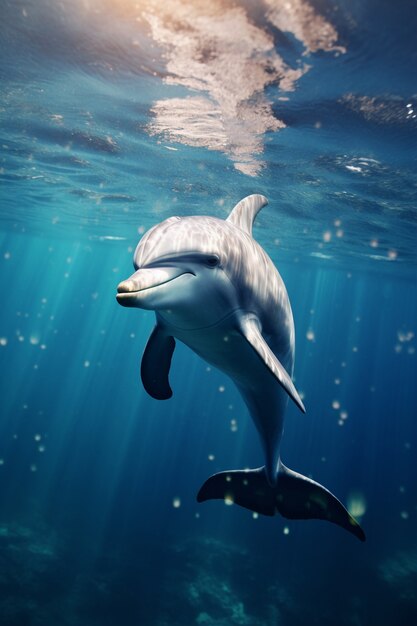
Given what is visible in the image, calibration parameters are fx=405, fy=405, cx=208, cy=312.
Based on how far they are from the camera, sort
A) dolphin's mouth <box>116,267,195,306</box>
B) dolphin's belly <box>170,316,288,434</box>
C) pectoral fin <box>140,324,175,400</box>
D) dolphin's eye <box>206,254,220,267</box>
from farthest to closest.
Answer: pectoral fin <box>140,324,175,400</box> < dolphin's belly <box>170,316,288,434</box> < dolphin's eye <box>206,254,220,267</box> < dolphin's mouth <box>116,267,195,306</box>

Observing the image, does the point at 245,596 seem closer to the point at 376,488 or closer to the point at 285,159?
the point at 285,159

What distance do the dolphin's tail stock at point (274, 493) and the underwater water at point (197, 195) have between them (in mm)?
6521

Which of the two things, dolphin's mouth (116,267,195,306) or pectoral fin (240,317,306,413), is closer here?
dolphin's mouth (116,267,195,306)

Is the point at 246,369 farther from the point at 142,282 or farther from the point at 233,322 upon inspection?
the point at 142,282

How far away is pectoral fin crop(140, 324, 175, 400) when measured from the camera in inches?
171

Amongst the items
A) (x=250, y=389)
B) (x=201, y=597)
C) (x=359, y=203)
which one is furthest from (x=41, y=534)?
Answer: (x=359, y=203)

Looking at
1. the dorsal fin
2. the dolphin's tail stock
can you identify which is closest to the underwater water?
the dorsal fin

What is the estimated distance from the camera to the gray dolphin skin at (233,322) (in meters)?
2.75

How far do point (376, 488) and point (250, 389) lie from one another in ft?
125

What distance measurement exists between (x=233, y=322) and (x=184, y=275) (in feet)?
2.54

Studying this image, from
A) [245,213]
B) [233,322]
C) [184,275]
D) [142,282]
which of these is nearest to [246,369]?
[233,322]

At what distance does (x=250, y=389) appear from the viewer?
4398mm

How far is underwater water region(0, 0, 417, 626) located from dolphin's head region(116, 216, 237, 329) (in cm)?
448

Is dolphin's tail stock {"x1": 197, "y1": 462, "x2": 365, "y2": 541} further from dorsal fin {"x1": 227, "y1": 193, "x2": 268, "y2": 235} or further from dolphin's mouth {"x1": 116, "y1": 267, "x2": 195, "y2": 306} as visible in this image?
dolphin's mouth {"x1": 116, "y1": 267, "x2": 195, "y2": 306}
